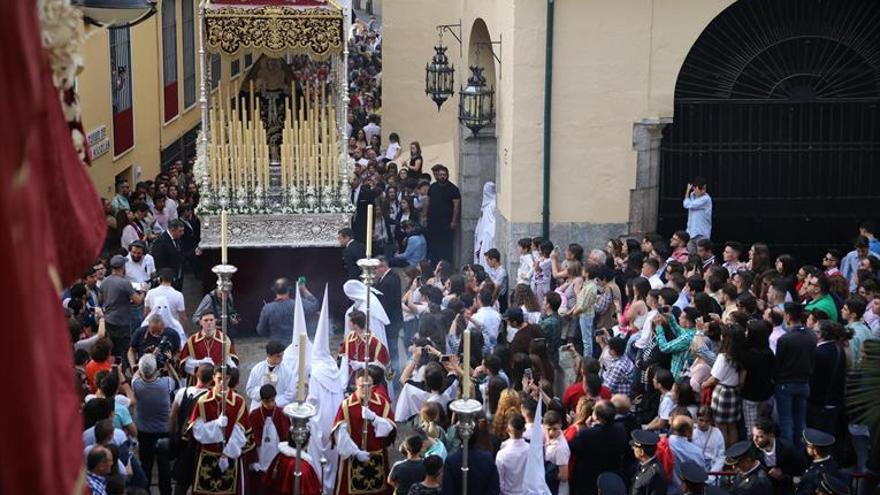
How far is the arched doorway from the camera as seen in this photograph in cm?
1689

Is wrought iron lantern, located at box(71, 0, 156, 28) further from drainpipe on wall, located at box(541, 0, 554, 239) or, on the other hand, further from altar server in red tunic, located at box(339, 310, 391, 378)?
drainpipe on wall, located at box(541, 0, 554, 239)

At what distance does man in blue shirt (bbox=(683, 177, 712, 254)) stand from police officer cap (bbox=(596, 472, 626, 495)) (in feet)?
23.7

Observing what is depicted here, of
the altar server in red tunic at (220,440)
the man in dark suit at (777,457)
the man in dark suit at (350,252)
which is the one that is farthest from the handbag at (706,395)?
the man in dark suit at (350,252)

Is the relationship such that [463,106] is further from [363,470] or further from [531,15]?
[363,470]

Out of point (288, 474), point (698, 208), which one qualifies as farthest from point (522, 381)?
point (698, 208)

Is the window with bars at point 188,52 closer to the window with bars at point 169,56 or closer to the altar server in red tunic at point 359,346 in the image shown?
the window with bars at point 169,56

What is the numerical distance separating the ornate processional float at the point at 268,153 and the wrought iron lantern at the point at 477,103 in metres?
2.14

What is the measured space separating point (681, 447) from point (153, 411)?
4069 millimetres

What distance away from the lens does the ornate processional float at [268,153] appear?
54.4 feet

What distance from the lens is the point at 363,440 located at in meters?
10.7

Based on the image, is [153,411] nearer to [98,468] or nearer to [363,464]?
[363,464]

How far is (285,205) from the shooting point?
1666cm

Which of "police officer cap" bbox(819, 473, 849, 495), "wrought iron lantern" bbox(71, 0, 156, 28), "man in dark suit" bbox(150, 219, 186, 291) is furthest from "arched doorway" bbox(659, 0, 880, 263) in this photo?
"wrought iron lantern" bbox(71, 0, 156, 28)

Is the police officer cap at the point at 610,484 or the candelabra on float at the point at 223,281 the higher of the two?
the candelabra on float at the point at 223,281
